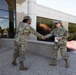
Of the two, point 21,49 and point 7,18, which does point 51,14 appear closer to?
point 7,18

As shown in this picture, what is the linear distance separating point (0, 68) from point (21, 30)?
1.75 metres

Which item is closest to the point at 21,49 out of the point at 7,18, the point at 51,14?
the point at 7,18

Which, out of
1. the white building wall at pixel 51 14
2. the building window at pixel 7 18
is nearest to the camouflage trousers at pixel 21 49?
the building window at pixel 7 18

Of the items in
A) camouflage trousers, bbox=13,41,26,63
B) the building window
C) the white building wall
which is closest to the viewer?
camouflage trousers, bbox=13,41,26,63

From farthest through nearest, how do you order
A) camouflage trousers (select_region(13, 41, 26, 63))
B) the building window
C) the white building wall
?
the white building wall
the building window
camouflage trousers (select_region(13, 41, 26, 63))

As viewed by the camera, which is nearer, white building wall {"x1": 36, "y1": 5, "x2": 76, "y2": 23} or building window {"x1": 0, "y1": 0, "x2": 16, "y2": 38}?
building window {"x1": 0, "y1": 0, "x2": 16, "y2": 38}

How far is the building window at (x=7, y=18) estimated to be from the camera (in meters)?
10.7

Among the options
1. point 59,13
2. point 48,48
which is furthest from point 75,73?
point 59,13

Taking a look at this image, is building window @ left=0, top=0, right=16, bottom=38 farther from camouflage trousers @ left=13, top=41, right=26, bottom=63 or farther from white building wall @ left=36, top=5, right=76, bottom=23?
camouflage trousers @ left=13, top=41, right=26, bottom=63

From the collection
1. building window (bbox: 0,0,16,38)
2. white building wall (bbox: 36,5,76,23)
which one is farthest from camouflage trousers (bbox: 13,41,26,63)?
white building wall (bbox: 36,5,76,23)

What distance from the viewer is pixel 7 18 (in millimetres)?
11102

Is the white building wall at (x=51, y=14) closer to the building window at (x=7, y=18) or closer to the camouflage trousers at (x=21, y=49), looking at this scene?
the building window at (x=7, y=18)

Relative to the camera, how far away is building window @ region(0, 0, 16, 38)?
1072 centimetres

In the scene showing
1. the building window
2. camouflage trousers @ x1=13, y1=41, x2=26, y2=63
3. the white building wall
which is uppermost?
the white building wall
